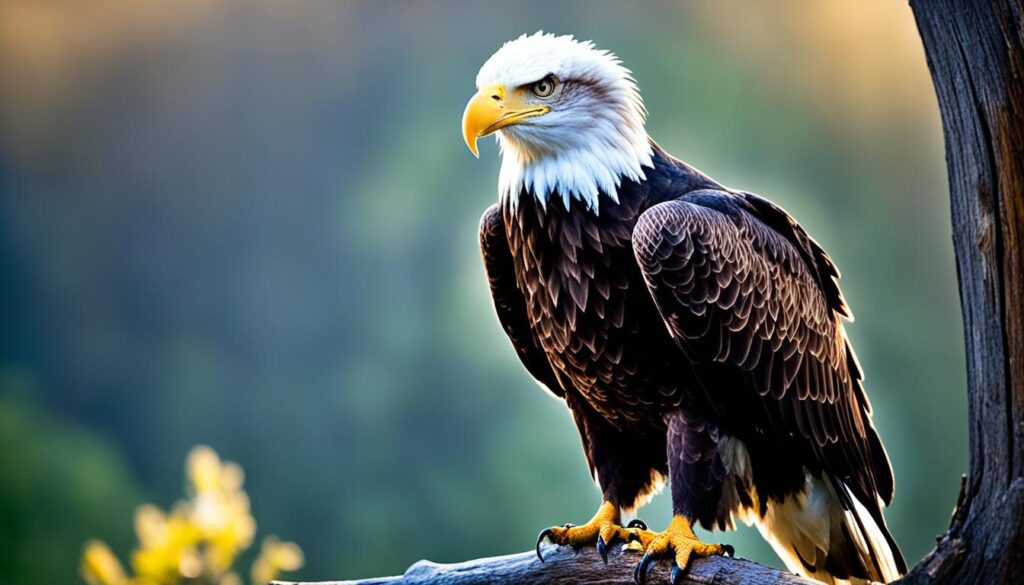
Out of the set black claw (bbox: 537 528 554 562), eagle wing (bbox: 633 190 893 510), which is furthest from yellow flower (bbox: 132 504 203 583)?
eagle wing (bbox: 633 190 893 510)

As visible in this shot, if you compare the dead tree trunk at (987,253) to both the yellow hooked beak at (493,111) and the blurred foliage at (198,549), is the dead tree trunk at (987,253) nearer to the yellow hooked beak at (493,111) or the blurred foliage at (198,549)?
the yellow hooked beak at (493,111)

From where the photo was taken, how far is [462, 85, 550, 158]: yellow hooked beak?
2569 mm

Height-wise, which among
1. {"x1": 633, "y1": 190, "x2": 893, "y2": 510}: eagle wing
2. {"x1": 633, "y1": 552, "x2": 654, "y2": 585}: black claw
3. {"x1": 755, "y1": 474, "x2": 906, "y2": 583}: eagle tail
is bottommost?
{"x1": 755, "y1": 474, "x2": 906, "y2": 583}: eagle tail

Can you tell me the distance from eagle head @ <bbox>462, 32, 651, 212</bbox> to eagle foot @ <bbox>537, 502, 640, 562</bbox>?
2.51ft

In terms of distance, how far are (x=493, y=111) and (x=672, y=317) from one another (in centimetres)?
65

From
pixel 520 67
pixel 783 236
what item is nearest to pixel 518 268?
pixel 520 67

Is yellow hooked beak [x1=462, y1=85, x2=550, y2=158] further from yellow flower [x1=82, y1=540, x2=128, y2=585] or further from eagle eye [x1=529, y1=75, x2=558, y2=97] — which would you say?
yellow flower [x1=82, y1=540, x2=128, y2=585]

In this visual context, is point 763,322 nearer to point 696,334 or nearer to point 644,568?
point 696,334

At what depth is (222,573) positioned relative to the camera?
294 cm

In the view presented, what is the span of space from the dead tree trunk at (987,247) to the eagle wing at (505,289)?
1.24 meters

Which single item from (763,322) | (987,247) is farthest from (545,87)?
(987,247)

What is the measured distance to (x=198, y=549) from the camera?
2977mm

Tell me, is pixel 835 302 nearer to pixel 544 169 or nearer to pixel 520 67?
pixel 544 169

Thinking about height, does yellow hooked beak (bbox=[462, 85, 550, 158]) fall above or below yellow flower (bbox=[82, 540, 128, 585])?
above
